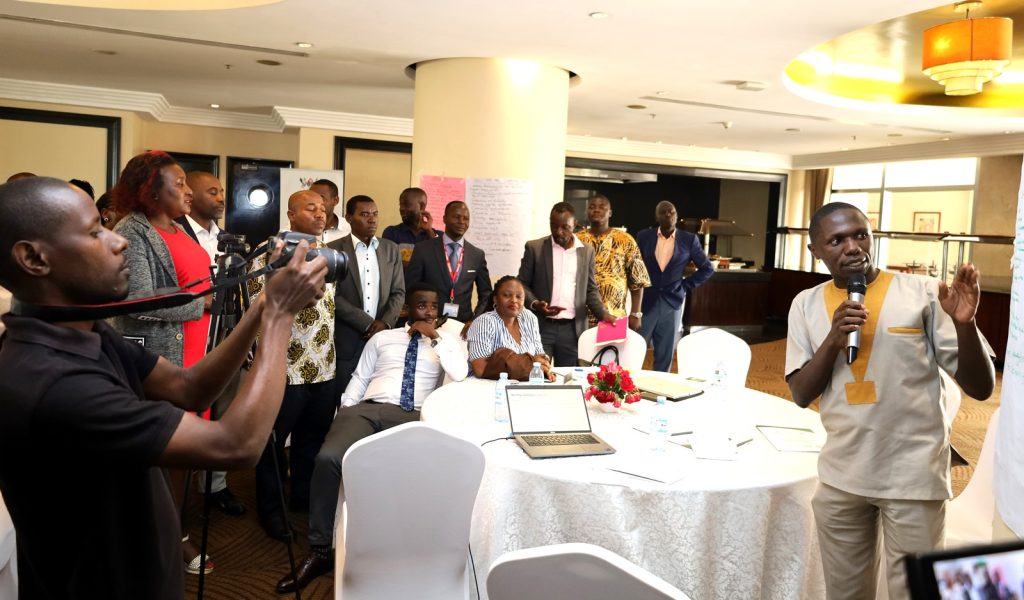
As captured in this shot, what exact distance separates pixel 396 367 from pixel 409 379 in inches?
4.9

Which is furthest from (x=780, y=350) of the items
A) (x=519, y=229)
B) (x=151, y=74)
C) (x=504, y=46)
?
(x=151, y=74)

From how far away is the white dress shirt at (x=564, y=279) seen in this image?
4.88 m

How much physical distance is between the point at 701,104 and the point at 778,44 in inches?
99.2

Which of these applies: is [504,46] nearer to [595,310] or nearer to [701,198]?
[595,310]

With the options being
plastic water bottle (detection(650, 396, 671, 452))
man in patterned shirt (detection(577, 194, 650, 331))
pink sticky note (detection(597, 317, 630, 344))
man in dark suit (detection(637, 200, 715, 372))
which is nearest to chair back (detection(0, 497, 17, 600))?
plastic water bottle (detection(650, 396, 671, 452))

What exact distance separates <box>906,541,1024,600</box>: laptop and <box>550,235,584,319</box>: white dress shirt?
13.6 feet

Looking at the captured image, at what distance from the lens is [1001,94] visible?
7445 mm

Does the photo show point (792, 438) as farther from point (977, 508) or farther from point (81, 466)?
point (81, 466)

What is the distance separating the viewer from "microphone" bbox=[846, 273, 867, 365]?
2.00 m

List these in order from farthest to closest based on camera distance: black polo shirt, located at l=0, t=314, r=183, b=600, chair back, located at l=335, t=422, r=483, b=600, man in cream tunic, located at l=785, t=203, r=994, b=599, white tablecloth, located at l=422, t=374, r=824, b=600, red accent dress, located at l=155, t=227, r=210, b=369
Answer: red accent dress, located at l=155, t=227, r=210, b=369
white tablecloth, located at l=422, t=374, r=824, b=600
chair back, located at l=335, t=422, r=483, b=600
man in cream tunic, located at l=785, t=203, r=994, b=599
black polo shirt, located at l=0, t=314, r=183, b=600

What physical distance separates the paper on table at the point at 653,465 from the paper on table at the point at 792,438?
0.41 m

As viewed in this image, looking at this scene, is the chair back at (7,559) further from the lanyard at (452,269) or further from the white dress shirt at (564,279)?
the white dress shirt at (564,279)

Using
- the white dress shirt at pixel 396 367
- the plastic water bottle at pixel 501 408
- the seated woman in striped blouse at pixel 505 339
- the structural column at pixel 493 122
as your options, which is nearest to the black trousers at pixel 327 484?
the white dress shirt at pixel 396 367

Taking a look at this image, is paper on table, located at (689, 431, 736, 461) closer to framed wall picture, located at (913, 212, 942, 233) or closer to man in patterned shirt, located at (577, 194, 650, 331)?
man in patterned shirt, located at (577, 194, 650, 331)
